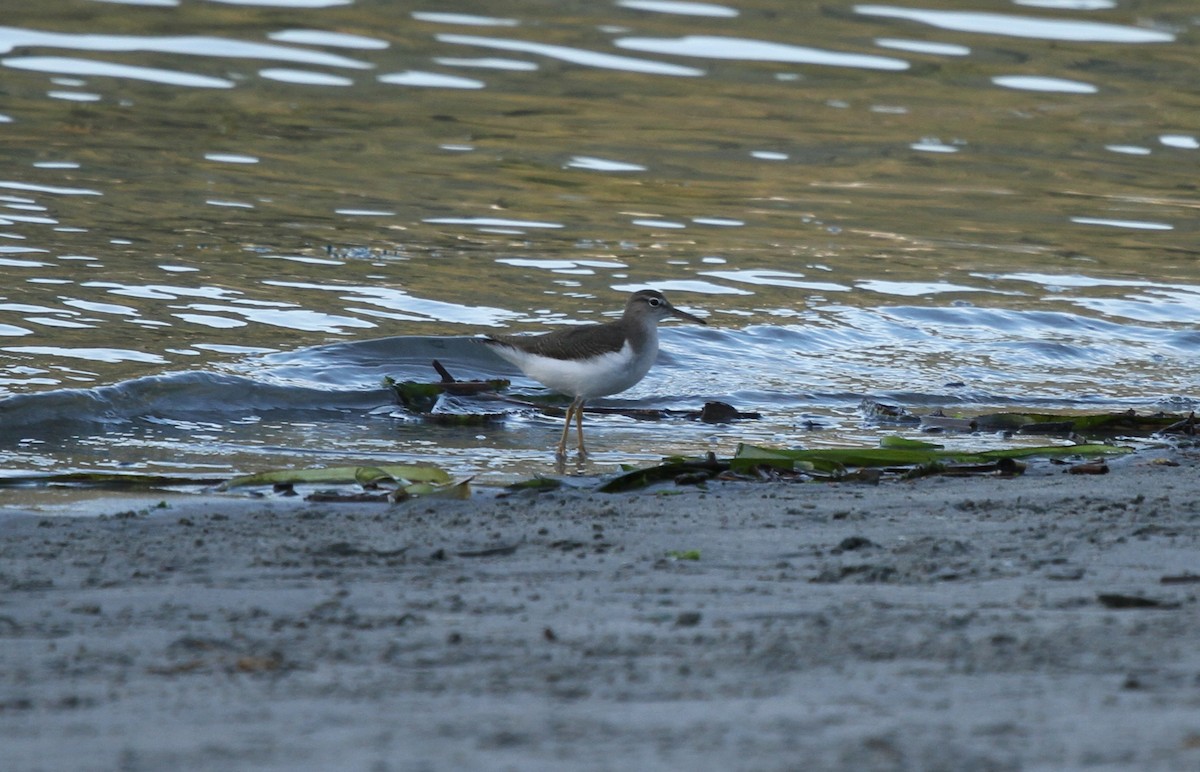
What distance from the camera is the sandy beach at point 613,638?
283 cm

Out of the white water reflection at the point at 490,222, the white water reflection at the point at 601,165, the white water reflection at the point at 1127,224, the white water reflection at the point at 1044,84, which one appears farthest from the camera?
the white water reflection at the point at 1044,84

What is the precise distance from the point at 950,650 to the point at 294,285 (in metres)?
8.39

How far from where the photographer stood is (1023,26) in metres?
23.9

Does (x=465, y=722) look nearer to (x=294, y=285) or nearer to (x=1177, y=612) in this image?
(x=1177, y=612)

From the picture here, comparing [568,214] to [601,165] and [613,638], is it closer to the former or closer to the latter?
[601,165]

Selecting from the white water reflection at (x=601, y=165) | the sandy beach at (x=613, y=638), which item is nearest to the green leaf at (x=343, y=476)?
the sandy beach at (x=613, y=638)

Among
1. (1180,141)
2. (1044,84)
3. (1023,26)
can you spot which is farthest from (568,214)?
(1023,26)

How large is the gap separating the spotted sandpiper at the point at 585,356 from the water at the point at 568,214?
0.36m

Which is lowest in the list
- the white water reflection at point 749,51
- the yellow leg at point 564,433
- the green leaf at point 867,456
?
the yellow leg at point 564,433

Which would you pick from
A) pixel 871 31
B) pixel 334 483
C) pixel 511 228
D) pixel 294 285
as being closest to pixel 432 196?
pixel 511 228

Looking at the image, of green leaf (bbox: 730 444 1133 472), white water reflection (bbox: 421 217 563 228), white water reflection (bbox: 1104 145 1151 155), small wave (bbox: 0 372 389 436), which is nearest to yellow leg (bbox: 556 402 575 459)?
small wave (bbox: 0 372 389 436)

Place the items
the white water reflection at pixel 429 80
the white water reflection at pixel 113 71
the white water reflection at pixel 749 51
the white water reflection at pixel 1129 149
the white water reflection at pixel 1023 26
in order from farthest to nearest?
the white water reflection at pixel 1023 26, the white water reflection at pixel 749 51, the white water reflection at pixel 429 80, the white water reflection at pixel 113 71, the white water reflection at pixel 1129 149

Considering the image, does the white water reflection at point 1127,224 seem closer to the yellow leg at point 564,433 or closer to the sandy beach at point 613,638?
the yellow leg at point 564,433

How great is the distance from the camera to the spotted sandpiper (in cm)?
818
